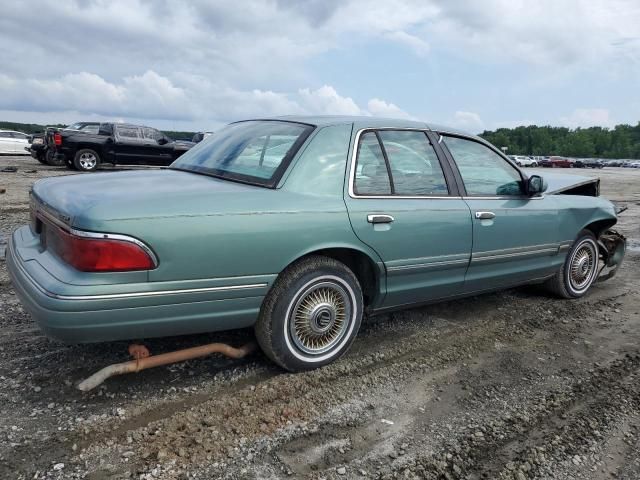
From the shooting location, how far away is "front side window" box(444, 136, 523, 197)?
3973 mm

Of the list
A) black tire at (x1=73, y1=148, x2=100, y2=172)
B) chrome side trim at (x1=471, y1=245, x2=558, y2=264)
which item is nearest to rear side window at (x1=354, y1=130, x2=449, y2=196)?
chrome side trim at (x1=471, y1=245, x2=558, y2=264)

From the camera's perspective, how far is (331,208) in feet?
10.3

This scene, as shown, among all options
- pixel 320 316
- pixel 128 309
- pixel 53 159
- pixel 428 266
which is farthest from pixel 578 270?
pixel 53 159

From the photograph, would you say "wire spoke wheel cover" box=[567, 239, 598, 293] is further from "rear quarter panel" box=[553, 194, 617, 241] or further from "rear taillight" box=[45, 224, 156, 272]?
"rear taillight" box=[45, 224, 156, 272]

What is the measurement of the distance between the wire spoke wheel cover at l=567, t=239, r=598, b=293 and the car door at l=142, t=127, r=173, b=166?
49.4 ft

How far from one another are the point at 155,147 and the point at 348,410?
16.3 meters

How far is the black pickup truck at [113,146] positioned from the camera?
16406mm

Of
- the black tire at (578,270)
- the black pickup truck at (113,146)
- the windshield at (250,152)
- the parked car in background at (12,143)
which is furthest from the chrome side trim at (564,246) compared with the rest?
the parked car in background at (12,143)

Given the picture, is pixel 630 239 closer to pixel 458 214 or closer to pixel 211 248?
pixel 458 214

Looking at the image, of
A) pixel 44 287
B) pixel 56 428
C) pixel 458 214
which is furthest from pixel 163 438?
pixel 458 214

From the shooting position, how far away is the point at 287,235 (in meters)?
2.94

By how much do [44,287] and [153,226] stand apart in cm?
60

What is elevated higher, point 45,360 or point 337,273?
point 337,273

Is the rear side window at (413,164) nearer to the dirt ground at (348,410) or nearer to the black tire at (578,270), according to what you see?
the dirt ground at (348,410)
